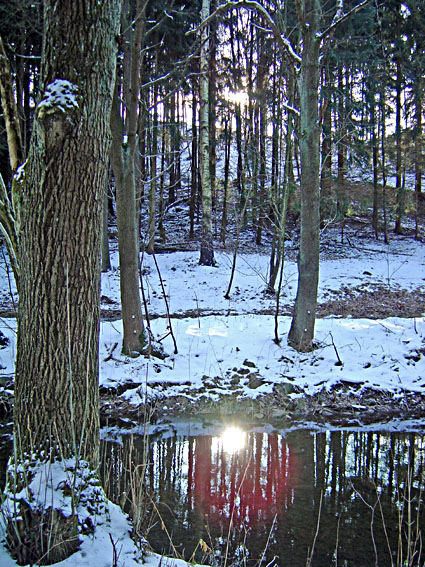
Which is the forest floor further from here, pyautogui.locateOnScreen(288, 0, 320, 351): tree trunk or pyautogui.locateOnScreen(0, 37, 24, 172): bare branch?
pyautogui.locateOnScreen(0, 37, 24, 172): bare branch

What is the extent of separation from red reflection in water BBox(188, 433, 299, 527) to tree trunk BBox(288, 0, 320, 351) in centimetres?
262

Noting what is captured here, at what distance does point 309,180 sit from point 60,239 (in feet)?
20.5

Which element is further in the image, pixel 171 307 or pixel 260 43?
pixel 260 43

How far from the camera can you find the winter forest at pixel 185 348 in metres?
2.74

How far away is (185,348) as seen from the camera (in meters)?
8.65

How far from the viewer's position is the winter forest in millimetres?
2738

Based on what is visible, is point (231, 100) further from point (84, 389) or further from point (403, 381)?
point (84, 389)

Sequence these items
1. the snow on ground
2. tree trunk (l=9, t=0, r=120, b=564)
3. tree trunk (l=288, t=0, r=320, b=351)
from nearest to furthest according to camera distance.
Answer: tree trunk (l=9, t=0, r=120, b=564) < tree trunk (l=288, t=0, r=320, b=351) < the snow on ground

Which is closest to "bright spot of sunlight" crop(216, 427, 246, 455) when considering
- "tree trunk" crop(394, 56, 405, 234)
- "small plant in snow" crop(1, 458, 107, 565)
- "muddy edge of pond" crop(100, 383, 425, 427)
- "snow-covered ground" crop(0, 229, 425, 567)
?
"muddy edge of pond" crop(100, 383, 425, 427)

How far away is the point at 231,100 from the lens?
65.2 ft

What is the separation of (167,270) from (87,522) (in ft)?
43.4

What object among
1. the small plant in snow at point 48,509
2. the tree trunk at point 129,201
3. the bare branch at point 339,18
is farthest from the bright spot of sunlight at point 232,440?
the bare branch at point 339,18

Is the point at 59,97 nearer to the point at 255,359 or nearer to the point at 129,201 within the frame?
the point at 129,201

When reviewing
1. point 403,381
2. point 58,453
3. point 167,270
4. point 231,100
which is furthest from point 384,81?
point 58,453
